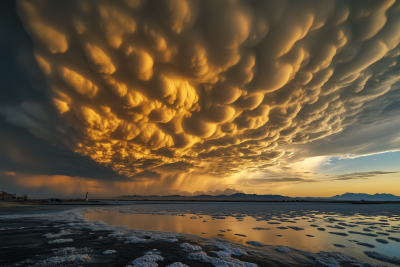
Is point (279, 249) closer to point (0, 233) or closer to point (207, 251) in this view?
point (207, 251)

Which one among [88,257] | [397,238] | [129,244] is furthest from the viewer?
[397,238]

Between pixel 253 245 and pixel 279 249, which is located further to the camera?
pixel 253 245

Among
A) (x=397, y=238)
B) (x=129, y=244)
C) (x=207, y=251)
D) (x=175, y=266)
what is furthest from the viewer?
(x=397, y=238)

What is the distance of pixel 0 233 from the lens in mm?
11422

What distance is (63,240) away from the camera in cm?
1012

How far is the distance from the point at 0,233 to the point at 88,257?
9932 millimetres

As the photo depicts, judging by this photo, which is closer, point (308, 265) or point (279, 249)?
point (308, 265)

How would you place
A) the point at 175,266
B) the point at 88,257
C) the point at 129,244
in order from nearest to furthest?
the point at 175,266 < the point at 88,257 < the point at 129,244

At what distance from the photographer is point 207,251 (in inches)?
342

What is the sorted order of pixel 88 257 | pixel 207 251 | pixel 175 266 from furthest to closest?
pixel 207 251, pixel 88 257, pixel 175 266

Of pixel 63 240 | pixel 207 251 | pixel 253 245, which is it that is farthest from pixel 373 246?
pixel 63 240

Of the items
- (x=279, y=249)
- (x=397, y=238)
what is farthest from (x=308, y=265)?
(x=397, y=238)

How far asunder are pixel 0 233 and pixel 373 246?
79.9 feet

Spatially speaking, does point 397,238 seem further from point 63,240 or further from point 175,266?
point 63,240
